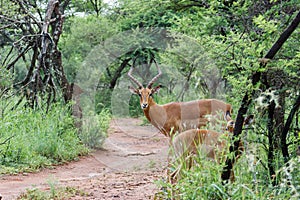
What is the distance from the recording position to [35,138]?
27.2 feet

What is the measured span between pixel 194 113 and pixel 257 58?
207 inches

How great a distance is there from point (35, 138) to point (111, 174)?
1651 millimetres

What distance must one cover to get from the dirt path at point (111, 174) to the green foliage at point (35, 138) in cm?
24

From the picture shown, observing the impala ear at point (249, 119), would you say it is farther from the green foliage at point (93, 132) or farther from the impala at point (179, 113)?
the green foliage at point (93, 132)

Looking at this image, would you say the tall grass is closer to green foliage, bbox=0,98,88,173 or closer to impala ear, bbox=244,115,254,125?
impala ear, bbox=244,115,254,125

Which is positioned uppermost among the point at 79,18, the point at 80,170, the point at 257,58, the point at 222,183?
the point at 79,18

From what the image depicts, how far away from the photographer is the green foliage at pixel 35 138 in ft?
24.7

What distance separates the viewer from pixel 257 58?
12.4ft

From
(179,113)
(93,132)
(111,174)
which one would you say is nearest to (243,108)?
(111,174)

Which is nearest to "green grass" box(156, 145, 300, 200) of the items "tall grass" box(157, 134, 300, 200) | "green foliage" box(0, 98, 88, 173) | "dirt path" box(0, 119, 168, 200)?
"tall grass" box(157, 134, 300, 200)

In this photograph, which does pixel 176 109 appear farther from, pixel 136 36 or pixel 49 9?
pixel 136 36

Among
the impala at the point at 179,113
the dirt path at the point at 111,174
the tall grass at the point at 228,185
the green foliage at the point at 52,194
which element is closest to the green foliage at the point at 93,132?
the dirt path at the point at 111,174

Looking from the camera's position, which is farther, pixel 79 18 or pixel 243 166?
pixel 79 18

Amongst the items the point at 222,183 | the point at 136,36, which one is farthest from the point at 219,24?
the point at 136,36
